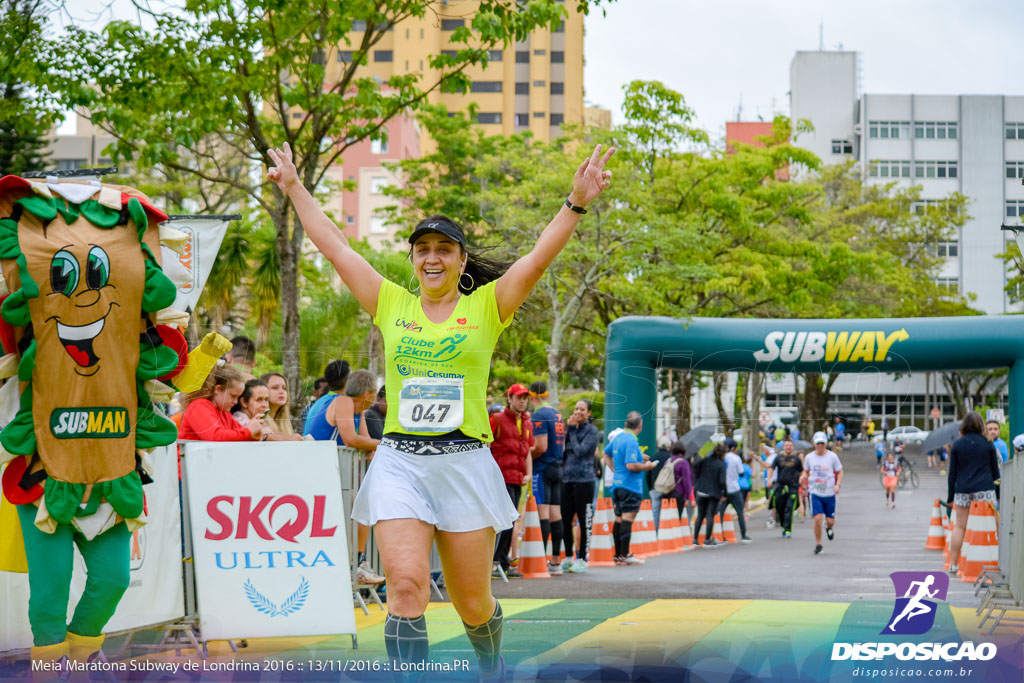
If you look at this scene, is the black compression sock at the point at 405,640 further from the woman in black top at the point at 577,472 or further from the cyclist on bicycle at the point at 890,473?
the cyclist on bicycle at the point at 890,473

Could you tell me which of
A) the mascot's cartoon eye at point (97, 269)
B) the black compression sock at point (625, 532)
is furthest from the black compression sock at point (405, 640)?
the black compression sock at point (625, 532)

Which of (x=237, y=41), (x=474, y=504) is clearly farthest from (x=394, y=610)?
(x=237, y=41)

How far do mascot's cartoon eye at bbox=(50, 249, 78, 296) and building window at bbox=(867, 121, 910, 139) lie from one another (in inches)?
2086

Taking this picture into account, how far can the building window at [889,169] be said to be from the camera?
4322 cm

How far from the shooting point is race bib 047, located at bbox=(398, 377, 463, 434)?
171 inches

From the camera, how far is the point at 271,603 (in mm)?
6219

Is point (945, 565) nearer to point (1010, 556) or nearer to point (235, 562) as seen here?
point (1010, 556)

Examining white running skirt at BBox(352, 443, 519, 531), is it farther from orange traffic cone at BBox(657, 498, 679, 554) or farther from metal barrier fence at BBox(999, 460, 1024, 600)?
orange traffic cone at BBox(657, 498, 679, 554)

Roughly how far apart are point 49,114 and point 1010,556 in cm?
967

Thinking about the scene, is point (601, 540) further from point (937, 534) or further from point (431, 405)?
point (431, 405)

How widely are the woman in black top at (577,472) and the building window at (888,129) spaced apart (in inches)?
1757

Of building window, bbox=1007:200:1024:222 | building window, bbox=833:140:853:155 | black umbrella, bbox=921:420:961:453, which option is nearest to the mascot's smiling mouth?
building window, bbox=1007:200:1024:222

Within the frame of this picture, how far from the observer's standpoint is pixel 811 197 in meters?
31.9

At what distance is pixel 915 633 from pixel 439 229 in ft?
8.76
